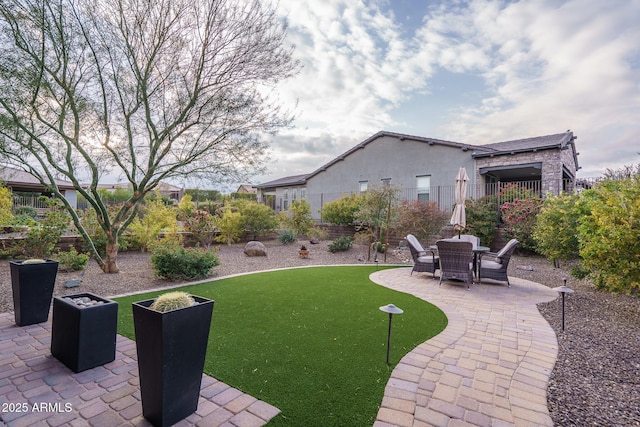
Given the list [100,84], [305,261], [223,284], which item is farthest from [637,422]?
[100,84]

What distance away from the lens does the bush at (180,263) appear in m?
7.04

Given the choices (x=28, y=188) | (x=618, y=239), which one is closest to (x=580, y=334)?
(x=618, y=239)

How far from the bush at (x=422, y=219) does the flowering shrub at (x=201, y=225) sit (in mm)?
7686

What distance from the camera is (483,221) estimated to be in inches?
504

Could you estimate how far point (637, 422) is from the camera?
236cm

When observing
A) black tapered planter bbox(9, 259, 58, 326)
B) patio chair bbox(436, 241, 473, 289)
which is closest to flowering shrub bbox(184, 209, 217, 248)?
black tapered planter bbox(9, 259, 58, 326)

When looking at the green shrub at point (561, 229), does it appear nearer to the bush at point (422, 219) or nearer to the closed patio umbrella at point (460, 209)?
the closed patio umbrella at point (460, 209)

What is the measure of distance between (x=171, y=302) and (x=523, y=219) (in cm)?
1310

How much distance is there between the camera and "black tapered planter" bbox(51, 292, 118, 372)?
2.98 metres

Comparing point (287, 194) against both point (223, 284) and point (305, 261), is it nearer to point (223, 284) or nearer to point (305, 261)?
point (305, 261)

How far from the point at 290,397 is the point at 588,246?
19.7 feet

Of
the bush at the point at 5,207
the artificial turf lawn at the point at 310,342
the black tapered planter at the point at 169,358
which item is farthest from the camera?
the bush at the point at 5,207

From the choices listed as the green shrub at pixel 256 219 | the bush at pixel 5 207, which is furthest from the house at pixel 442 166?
the bush at pixel 5 207

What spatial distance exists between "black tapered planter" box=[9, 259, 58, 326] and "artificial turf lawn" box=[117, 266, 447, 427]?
3.31 feet
